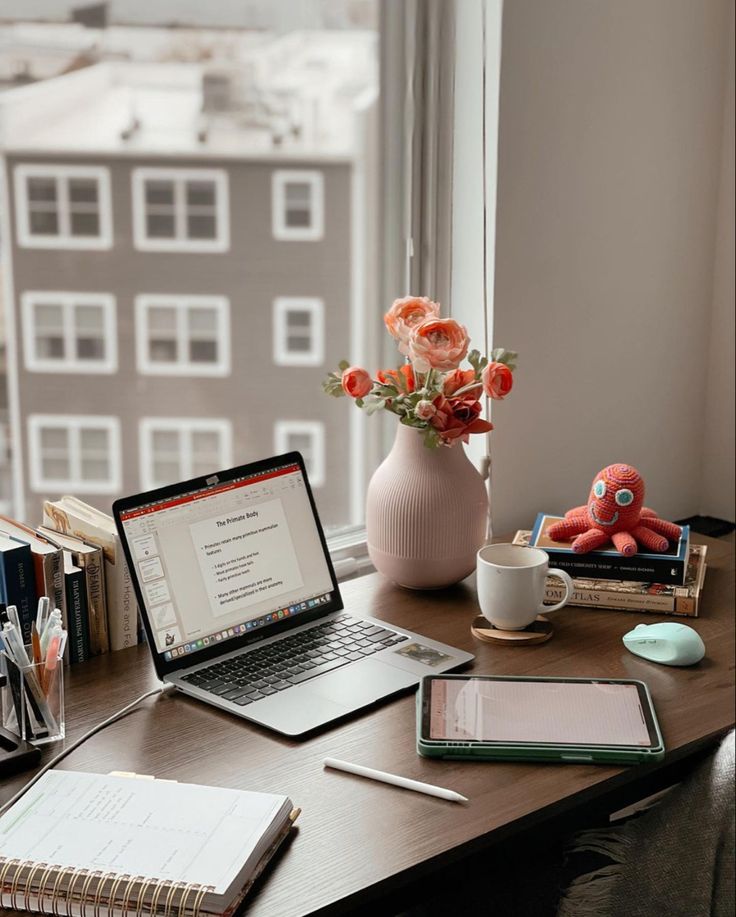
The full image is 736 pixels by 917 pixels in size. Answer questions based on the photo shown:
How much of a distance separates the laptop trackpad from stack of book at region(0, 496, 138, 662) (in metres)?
0.26

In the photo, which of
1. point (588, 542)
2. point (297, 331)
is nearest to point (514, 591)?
point (588, 542)

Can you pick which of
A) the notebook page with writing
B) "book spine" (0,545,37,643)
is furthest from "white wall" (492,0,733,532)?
the notebook page with writing

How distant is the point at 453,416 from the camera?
52.1 inches

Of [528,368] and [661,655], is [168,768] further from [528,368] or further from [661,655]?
[528,368]

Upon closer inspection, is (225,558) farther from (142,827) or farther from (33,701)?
(142,827)

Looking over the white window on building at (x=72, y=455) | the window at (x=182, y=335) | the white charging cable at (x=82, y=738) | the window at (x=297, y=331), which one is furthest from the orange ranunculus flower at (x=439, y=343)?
the window at (x=297, y=331)

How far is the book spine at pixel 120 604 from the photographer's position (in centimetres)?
120

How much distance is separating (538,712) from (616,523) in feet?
1.28

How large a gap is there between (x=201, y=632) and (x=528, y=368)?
2.45 ft

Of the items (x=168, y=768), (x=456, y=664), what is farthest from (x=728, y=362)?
(x=168, y=768)

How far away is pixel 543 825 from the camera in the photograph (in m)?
1.21

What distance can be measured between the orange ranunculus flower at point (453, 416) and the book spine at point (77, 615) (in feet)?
1.59

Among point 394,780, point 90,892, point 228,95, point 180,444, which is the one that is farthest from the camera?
point 180,444

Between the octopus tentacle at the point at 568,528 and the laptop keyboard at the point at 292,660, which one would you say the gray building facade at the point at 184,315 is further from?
the laptop keyboard at the point at 292,660
